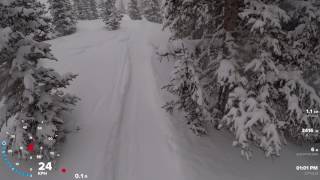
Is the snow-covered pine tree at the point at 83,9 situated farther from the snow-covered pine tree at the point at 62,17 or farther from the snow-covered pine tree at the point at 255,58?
the snow-covered pine tree at the point at 255,58

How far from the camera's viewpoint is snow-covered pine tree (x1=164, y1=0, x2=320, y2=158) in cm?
794

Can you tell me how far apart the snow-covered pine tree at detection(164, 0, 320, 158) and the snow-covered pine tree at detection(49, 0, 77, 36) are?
28.8 meters

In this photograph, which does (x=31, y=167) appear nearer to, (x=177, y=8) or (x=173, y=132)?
(x=173, y=132)

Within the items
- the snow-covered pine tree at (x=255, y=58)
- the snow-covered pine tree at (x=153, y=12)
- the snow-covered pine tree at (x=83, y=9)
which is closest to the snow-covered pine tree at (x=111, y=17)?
the snow-covered pine tree at (x=153, y=12)

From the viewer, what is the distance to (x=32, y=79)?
858 centimetres

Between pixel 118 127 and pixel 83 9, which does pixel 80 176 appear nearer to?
pixel 118 127

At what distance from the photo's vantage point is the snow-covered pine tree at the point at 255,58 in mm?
7941

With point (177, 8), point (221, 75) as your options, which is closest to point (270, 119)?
point (221, 75)

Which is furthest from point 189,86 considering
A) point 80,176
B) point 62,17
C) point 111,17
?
point 111,17

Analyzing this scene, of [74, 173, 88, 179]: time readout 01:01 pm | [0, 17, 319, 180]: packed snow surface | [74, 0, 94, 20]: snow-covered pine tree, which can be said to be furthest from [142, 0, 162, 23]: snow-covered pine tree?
[74, 173, 88, 179]: time readout 01:01 pm

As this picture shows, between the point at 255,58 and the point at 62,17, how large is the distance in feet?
109

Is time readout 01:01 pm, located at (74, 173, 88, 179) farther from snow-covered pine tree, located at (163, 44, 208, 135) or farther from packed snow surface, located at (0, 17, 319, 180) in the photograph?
snow-covered pine tree, located at (163, 44, 208, 135)

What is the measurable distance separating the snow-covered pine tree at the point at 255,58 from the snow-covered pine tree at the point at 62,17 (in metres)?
28.8

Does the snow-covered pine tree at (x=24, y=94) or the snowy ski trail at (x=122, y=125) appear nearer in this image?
the snow-covered pine tree at (x=24, y=94)
